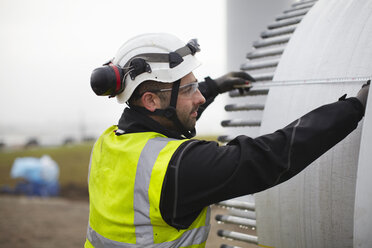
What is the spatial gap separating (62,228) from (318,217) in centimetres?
831

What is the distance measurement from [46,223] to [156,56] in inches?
338

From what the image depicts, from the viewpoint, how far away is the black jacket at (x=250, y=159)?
151 centimetres

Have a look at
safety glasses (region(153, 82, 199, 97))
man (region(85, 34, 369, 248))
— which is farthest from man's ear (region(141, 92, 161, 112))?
safety glasses (region(153, 82, 199, 97))

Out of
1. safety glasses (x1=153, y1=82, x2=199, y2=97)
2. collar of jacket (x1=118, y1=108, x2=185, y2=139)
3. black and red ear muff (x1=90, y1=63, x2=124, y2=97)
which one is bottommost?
collar of jacket (x1=118, y1=108, x2=185, y2=139)

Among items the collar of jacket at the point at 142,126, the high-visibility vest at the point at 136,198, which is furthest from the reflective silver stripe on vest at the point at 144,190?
the collar of jacket at the point at 142,126

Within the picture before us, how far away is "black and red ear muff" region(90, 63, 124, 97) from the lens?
180 cm

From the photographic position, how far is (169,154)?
62.9 inches

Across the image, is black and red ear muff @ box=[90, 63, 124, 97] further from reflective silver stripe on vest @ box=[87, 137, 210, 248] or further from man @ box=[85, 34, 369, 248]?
reflective silver stripe on vest @ box=[87, 137, 210, 248]

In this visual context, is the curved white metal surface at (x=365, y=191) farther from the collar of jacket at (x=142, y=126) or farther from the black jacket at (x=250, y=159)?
the collar of jacket at (x=142, y=126)

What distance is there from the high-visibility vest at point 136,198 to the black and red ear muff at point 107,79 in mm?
218

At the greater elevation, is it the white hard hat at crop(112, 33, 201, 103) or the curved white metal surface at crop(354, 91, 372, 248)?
the white hard hat at crop(112, 33, 201, 103)

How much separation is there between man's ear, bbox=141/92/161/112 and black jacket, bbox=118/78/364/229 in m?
0.30

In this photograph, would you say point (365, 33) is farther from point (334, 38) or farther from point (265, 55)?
point (265, 55)

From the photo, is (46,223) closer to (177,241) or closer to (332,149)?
(177,241)
